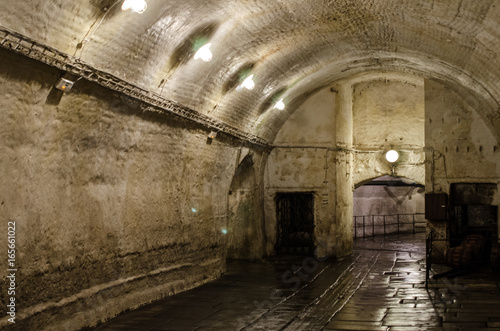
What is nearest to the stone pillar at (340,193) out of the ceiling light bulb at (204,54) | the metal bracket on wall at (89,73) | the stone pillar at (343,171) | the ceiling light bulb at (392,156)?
the stone pillar at (343,171)

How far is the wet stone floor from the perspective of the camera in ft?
27.1

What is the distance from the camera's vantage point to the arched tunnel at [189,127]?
21.2 ft

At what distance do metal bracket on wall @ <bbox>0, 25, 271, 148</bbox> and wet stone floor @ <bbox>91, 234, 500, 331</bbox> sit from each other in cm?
312

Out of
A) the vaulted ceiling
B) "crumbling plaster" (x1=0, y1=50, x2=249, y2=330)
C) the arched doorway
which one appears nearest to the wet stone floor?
"crumbling plaster" (x1=0, y1=50, x2=249, y2=330)

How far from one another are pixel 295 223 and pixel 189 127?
792 centimetres

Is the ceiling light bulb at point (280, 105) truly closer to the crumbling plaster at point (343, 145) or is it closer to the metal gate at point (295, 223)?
the crumbling plaster at point (343, 145)

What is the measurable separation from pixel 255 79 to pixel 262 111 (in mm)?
2124

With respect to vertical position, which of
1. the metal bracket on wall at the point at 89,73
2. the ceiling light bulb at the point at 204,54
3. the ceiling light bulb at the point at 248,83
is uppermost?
the ceiling light bulb at the point at 248,83

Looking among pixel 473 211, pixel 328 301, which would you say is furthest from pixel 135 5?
pixel 473 211

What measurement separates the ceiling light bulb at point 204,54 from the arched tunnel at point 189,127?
65 mm

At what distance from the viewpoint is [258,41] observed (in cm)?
1019

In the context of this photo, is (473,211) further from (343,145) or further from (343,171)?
(343,145)

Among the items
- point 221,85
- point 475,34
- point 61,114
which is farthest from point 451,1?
point 61,114

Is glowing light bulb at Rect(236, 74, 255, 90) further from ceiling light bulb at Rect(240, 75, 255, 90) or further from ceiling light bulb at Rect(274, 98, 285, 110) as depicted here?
ceiling light bulb at Rect(274, 98, 285, 110)
